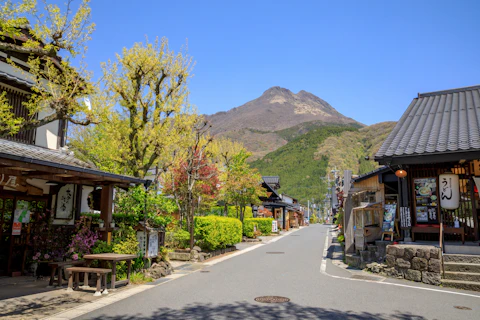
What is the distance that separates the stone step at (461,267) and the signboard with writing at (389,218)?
2.67m

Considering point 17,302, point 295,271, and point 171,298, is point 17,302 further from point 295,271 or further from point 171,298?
point 295,271

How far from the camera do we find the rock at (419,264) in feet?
34.6

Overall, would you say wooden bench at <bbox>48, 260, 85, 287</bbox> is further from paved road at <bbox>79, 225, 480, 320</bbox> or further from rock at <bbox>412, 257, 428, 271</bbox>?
rock at <bbox>412, 257, 428, 271</bbox>

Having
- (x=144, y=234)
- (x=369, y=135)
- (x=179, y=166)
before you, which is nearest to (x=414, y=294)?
(x=144, y=234)

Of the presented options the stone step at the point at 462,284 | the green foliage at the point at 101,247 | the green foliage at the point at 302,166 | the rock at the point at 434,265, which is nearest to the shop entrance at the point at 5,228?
the green foliage at the point at 101,247

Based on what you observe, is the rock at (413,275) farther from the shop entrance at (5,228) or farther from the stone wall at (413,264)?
the shop entrance at (5,228)

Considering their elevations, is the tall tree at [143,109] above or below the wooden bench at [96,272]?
above

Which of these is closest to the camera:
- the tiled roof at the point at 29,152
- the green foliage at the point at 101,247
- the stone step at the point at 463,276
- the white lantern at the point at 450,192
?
the tiled roof at the point at 29,152

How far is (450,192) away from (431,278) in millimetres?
3141

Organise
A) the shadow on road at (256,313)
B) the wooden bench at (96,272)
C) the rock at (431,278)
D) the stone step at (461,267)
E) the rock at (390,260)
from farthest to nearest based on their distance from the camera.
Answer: the rock at (390,260) < the rock at (431,278) < the stone step at (461,267) < the wooden bench at (96,272) < the shadow on road at (256,313)

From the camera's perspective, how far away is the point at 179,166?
69.7 ft

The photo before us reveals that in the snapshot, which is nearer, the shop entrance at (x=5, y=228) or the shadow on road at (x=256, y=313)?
the shadow on road at (x=256, y=313)

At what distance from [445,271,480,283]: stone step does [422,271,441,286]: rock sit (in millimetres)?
302

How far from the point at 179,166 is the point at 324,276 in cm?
1195
